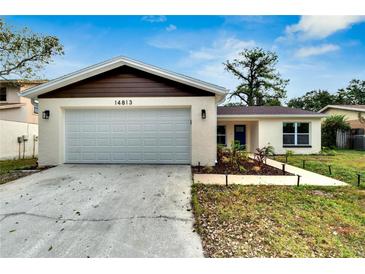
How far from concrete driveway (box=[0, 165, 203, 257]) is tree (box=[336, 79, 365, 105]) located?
125 ft

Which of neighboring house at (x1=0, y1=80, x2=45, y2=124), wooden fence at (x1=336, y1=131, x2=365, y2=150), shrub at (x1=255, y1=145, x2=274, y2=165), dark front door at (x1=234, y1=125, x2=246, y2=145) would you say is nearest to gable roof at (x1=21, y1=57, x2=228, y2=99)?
shrub at (x1=255, y1=145, x2=274, y2=165)

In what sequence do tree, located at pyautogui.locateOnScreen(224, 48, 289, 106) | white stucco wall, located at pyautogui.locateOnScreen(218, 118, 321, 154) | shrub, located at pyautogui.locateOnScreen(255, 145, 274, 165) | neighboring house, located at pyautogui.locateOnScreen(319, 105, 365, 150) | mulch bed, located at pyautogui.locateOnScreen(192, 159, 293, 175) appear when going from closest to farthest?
mulch bed, located at pyautogui.locateOnScreen(192, 159, 293, 175)
shrub, located at pyautogui.locateOnScreen(255, 145, 274, 165)
white stucco wall, located at pyautogui.locateOnScreen(218, 118, 321, 154)
neighboring house, located at pyautogui.locateOnScreen(319, 105, 365, 150)
tree, located at pyautogui.locateOnScreen(224, 48, 289, 106)

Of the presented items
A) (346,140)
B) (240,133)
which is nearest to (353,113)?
(346,140)

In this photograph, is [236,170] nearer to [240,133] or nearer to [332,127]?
[240,133]

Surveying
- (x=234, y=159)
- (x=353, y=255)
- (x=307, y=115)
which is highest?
(x=307, y=115)

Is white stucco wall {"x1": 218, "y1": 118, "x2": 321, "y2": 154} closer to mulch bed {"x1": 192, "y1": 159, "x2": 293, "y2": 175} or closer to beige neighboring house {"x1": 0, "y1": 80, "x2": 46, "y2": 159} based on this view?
mulch bed {"x1": 192, "y1": 159, "x2": 293, "y2": 175}

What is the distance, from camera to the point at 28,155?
1309cm

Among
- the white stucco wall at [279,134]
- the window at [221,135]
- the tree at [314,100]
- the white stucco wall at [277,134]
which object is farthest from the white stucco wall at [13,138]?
the tree at [314,100]

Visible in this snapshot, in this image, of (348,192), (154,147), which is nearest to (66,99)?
(154,147)

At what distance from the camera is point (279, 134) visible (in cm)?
1408

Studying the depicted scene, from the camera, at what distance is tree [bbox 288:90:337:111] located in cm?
3266

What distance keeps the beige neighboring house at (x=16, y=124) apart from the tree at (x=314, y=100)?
114 feet
